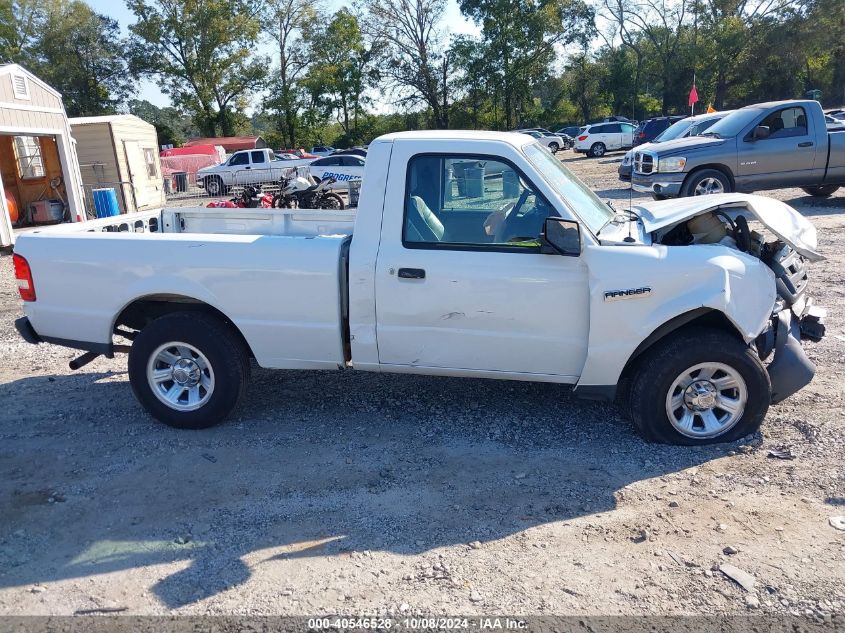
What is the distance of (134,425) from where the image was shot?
4.99 metres

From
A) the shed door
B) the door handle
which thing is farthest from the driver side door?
the shed door

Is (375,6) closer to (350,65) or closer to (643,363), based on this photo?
(350,65)

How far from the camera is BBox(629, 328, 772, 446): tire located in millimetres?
4141

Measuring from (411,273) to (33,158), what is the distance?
18.7m

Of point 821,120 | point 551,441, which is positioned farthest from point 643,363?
point 821,120

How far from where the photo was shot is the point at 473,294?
4223 mm

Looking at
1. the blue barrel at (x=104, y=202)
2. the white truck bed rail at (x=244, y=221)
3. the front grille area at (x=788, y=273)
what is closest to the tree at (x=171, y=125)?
the blue barrel at (x=104, y=202)

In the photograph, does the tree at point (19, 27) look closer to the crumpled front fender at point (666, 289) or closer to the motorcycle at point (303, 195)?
the motorcycle at point (303, 195)

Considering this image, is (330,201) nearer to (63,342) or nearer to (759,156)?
(759,156)

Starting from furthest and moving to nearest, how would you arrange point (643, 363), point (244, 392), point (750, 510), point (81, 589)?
point (244, 392)
point (643, 363)
point (750, 510)
point (81, 589)

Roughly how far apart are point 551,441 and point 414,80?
5532cm

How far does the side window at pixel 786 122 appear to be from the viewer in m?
12.9

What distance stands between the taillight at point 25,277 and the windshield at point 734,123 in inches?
477

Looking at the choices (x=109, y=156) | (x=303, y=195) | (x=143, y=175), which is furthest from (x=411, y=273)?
(x=143, y=175)
